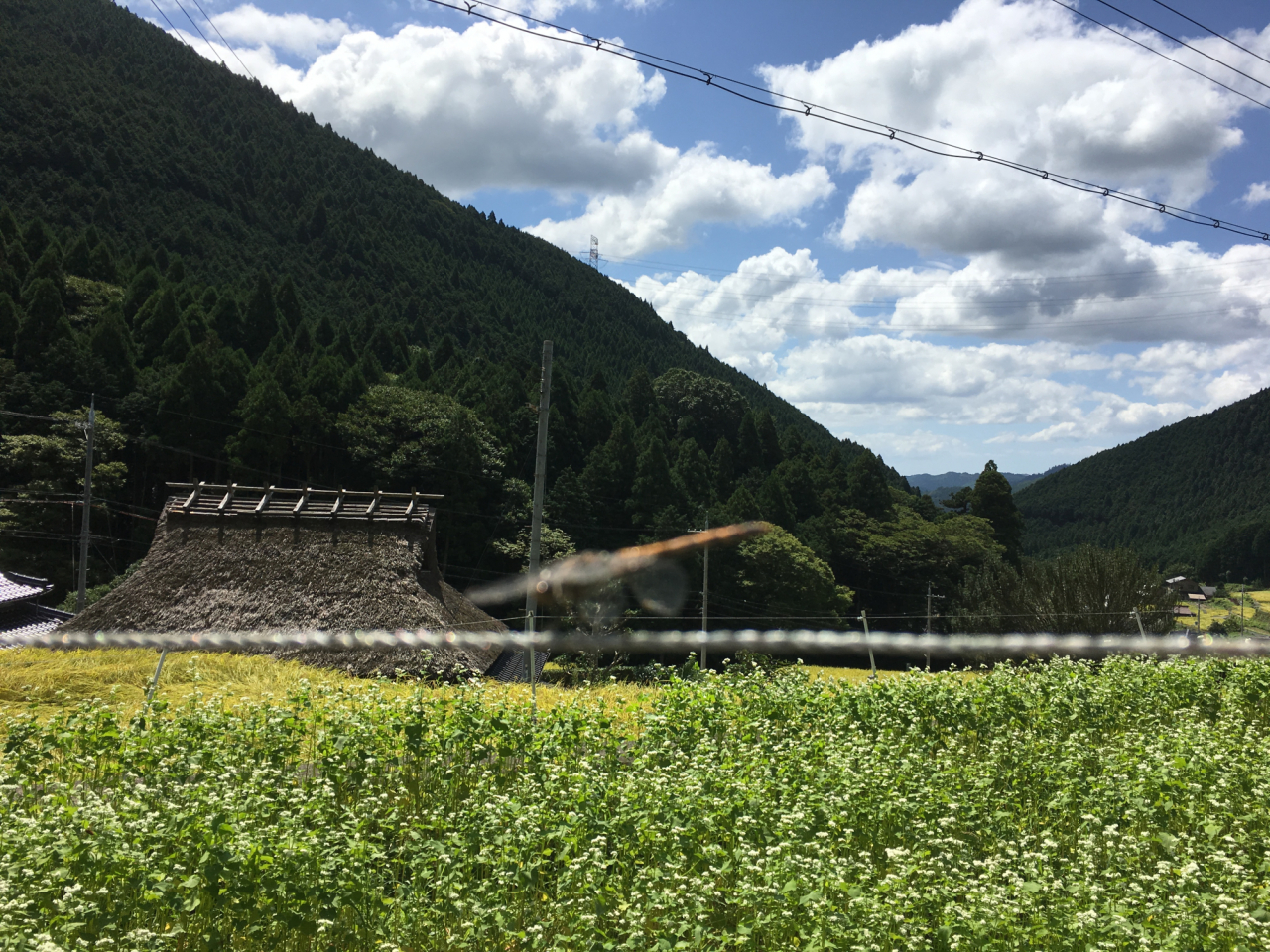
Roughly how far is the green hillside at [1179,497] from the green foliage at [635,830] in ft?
252

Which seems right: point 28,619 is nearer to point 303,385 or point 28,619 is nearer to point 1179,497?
point 303,385

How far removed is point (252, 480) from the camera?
3189 cm

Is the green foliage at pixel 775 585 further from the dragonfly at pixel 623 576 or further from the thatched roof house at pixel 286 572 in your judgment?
the thatched roof house at pixel 286 572

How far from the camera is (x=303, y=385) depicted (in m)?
34.8

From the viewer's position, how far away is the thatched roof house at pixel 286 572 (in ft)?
44.4

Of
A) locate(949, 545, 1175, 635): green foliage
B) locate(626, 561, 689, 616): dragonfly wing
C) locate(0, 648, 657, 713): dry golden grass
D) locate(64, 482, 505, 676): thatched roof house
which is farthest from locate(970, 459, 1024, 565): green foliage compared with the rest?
locate(0, 648, 657, 713): dry golden grass

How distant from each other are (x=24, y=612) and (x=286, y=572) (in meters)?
5.73

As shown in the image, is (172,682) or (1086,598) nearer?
(172,682)

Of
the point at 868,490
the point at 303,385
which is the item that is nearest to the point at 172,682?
the point at 303,385

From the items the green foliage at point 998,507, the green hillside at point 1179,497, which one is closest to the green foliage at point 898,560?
the green foliage at point 998,507

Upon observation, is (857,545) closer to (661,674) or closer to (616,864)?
(661,674)

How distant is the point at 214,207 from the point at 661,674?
71.6 m

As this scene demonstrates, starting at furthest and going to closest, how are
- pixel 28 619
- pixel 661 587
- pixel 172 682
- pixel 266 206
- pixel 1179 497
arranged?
1. pixel 1179 497
2. pixel 266 206
3. pixel 661 587
4. pixel 28 619
5. pixel 172 682

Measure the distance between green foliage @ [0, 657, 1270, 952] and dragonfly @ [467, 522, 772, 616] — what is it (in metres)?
24.4
